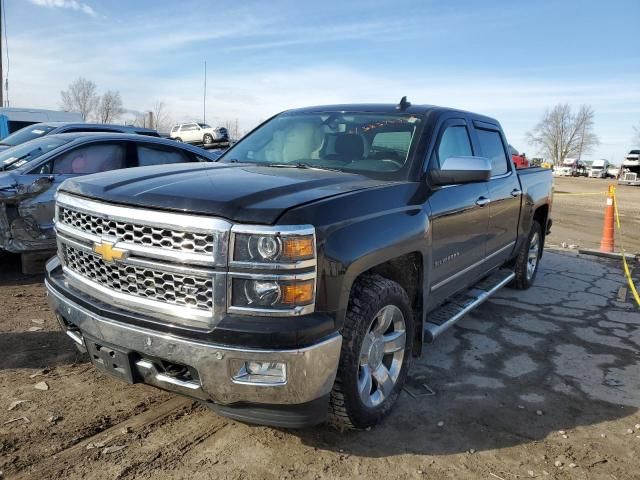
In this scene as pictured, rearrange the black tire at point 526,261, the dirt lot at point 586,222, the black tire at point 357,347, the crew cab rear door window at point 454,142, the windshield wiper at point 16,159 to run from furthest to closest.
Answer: the dirt lot at point 586,222
the black tire at point 526,261
the windshield wiper at point 16,159
the crew cab rear door window at point 454,142
the black tire at point 357,347

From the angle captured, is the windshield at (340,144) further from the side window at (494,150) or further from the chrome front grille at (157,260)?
the chrome front grille at (157,260)

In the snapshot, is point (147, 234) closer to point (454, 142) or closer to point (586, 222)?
point (454, 142)

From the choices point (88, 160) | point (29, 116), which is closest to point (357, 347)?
point (88, 160)

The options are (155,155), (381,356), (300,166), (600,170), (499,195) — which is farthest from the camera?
(600,170)

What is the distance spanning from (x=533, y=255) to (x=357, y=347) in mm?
4571

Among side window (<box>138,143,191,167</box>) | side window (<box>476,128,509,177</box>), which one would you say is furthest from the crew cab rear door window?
side window (<box>138,143,191,167</box>)

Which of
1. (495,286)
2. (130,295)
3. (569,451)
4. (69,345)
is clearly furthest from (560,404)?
(69,345)

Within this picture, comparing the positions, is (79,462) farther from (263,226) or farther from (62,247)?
(263,226)

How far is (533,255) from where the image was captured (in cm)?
654

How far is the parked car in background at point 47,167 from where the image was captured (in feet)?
18.1

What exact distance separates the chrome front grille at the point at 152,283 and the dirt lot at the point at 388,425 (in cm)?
85

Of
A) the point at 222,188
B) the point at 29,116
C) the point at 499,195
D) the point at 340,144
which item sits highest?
the point at 29,116

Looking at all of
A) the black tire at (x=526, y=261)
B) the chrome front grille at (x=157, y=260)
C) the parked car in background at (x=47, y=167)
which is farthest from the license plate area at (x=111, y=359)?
the black tire at (x=526, y=261)

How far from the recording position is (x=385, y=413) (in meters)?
3.10
